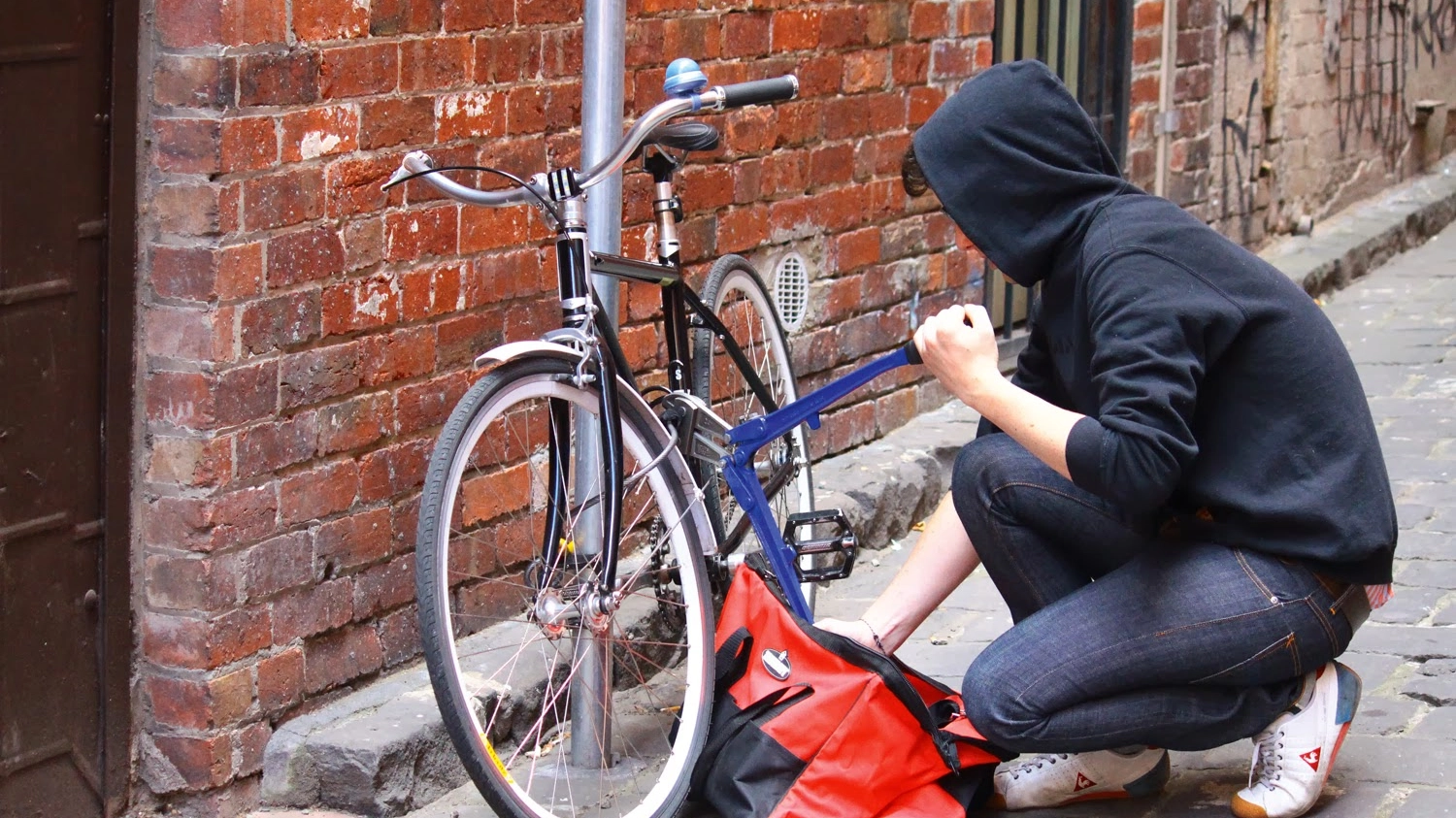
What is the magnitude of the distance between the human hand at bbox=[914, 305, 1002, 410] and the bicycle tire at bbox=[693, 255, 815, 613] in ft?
3.17

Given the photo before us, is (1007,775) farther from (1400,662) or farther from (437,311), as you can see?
(437,311)

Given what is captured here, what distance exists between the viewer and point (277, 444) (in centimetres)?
341

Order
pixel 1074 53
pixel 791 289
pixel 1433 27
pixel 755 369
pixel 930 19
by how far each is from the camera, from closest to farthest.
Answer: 1. pixel 755 369
2. pixel 791 289
3. pixel 930 19
4. pixel 1074 53
5. pixel 1433 27

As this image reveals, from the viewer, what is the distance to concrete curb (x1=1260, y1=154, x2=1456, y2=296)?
8.55 meters

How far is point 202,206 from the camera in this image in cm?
322

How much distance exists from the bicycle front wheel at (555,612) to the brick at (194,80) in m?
0.71

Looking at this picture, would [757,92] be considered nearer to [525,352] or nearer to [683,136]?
[683,136]

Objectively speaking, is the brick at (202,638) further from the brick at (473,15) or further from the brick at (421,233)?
the brick at (473,15)

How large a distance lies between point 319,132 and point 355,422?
1.88ft

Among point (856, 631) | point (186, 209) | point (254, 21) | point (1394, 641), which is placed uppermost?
point (254, 21)

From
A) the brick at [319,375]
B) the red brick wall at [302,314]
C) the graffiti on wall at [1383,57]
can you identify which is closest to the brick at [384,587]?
the red brick wall at [302,314]

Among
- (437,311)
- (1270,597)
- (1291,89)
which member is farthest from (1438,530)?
(1291,89)

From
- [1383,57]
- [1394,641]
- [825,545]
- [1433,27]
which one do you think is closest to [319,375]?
[825,545]

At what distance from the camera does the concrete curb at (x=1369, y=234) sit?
8.55m
